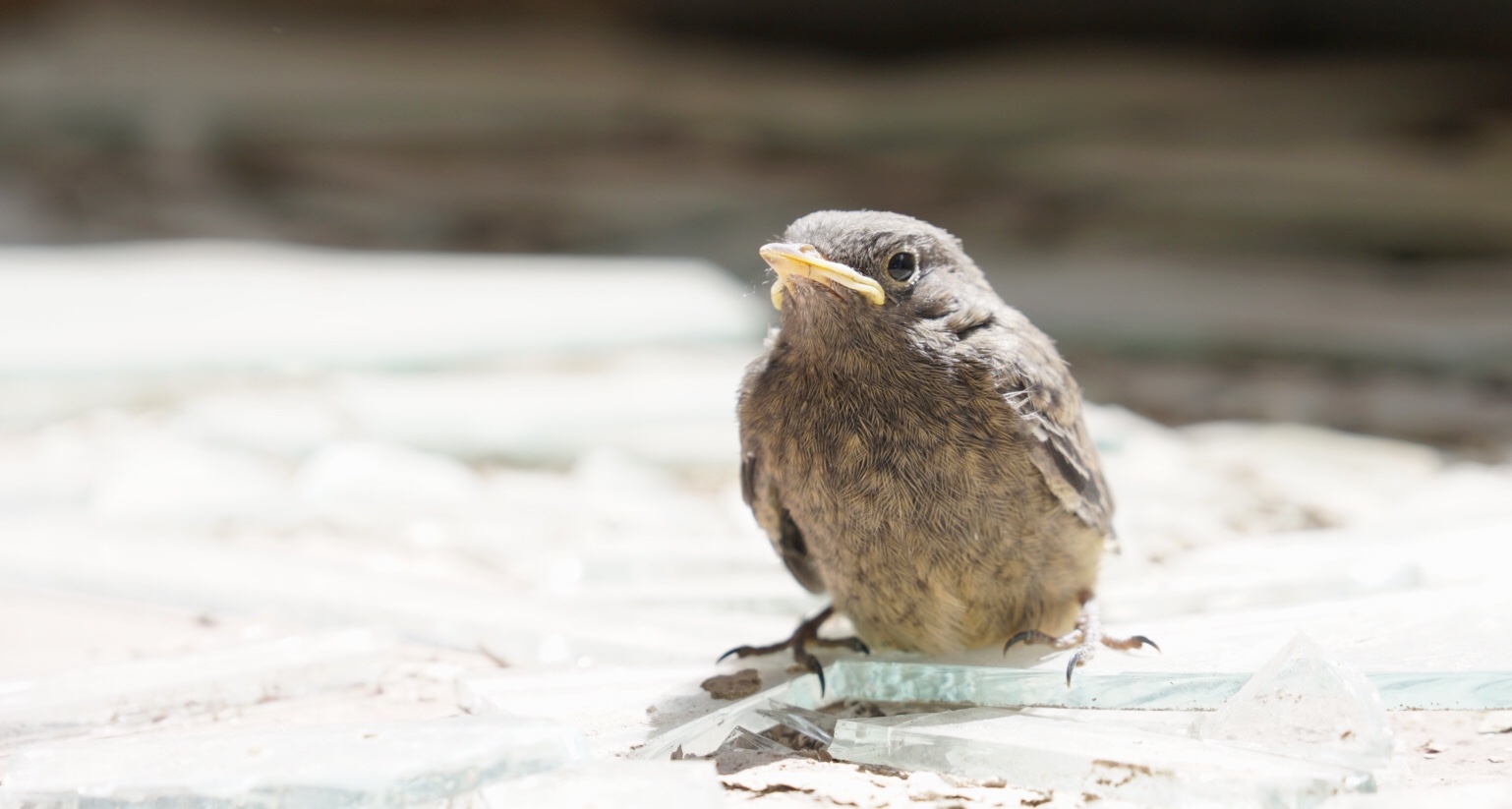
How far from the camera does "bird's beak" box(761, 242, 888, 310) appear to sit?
8.40ft

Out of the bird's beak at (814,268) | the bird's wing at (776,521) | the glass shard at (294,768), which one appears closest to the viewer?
the glass shard at (294,768)

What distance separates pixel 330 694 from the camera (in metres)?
2.85

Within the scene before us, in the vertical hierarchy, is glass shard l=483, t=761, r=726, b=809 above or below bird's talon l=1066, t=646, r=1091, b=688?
below

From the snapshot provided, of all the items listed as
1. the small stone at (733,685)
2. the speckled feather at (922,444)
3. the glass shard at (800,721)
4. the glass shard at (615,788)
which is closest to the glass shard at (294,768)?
the glass shard at (615,788)

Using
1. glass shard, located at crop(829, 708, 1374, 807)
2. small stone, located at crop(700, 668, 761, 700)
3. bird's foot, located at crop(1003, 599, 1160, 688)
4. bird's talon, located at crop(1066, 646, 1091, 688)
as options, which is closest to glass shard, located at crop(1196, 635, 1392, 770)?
glass shard, located at crop(829, 708, 1374, 807)

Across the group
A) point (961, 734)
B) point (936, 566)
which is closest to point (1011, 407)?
point (936, 566)

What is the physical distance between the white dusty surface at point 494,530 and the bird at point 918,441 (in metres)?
0.23

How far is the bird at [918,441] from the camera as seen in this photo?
267 centimetres

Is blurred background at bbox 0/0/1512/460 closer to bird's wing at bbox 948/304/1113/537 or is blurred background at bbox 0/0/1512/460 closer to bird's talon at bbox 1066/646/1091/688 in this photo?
bird's wing at bbox 948/304/1113/537

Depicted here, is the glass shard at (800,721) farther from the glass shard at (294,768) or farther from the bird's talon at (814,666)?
the glass shard at (294,768)

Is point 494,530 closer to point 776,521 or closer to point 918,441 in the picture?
point 776,521

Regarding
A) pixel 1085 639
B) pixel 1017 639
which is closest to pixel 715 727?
pixel 1017 639

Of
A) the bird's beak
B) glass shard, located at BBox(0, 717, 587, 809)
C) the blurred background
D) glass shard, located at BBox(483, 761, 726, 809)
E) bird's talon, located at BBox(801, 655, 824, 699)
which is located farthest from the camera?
the blurred background

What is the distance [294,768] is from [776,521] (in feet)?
4.18
